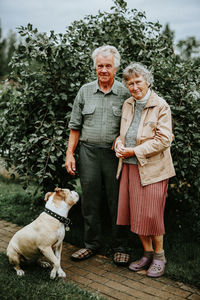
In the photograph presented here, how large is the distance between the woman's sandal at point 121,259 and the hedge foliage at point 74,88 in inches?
47.1

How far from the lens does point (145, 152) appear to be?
3441 mm

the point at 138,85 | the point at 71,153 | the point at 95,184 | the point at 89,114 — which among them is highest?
the point at 138,85

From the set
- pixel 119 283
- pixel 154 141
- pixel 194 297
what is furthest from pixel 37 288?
pixel 154 141

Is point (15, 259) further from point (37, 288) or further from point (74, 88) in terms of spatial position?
point (74, 88)

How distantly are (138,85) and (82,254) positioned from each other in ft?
7.09

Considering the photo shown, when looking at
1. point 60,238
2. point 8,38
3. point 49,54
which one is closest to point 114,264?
point 60,238

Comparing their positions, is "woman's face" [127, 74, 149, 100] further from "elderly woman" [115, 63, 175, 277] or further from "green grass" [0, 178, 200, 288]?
"green grass" [0, 178, 200, 288]

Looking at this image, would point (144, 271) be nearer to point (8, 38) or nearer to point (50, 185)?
point (50, 185)

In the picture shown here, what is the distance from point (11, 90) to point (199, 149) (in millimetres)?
3017

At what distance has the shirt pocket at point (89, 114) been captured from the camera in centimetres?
387

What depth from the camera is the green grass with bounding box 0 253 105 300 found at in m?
3.01

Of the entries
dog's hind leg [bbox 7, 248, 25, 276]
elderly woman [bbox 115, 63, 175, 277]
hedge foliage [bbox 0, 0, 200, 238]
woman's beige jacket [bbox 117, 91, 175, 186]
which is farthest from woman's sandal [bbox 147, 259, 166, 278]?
dog's hind leg [bbox 7, 248, 25, 276]

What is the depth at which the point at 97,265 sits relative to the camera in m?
3.97

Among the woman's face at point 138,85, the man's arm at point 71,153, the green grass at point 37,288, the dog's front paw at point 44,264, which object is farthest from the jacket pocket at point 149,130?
the dog's front paw at point 44,264
